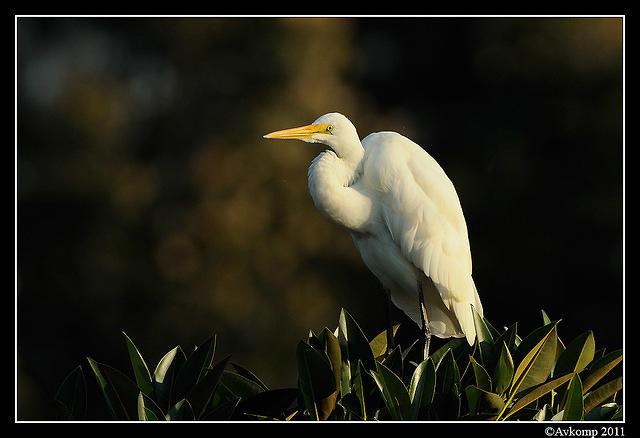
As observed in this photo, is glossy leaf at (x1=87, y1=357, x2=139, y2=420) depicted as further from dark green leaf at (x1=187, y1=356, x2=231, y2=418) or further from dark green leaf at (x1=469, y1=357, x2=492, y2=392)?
dark green leaf at (x1=469, y1=357, x2=492, y2=392)

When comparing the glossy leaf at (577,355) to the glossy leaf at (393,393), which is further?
the glossy leaf at (577,355)

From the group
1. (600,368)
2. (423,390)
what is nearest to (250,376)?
(423,390)

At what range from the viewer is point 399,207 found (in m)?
1.87

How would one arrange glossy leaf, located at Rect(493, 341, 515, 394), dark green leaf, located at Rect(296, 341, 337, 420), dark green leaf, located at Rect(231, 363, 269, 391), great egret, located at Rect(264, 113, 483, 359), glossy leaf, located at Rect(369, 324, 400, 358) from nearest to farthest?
1. dark green leaf, located at Rect(296, 341, 337, 420)
2. glossy leaf, located at Rect(493, 341, 515, 394)
3. dark green leaf, located at Rect(231, 363, 269, 391)
4. glossy leaf, located at Rect(369, 324, 400, 358)
5. great egret, located at Rect(264, 113, 483, 359)

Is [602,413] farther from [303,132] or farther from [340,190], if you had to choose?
[303,132]

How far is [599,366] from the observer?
5.07 feet

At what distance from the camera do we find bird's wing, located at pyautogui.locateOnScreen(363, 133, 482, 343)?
1.87m

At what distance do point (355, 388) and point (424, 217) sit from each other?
64 cm

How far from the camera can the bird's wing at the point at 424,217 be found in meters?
1.87

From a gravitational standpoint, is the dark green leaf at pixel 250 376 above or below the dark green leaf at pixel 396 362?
below

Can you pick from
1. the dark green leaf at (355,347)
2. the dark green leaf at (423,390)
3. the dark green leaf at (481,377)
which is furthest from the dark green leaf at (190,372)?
the dark green leaf at (481,377)

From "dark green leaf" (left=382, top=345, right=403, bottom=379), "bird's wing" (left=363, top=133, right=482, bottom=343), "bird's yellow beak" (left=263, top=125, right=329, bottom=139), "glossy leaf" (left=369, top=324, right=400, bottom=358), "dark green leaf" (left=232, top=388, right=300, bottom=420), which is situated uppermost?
"bird's yellow beak" (left=263, top=125, right=329, bottom=139)

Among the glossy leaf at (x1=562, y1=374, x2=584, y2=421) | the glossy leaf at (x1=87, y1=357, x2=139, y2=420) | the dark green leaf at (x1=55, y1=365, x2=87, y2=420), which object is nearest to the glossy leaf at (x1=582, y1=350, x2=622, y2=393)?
the glossy leaf at (x1=562, y1=374, x2=584, y2=421)

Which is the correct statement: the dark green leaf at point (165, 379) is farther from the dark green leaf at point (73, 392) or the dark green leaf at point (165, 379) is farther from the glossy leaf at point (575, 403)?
the glossy leaf at point (575, 403)
